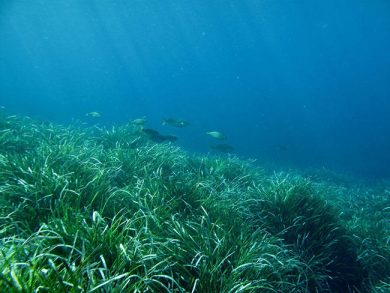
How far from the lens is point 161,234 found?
3652 mm

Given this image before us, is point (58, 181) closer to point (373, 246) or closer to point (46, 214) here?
point (46, 214)

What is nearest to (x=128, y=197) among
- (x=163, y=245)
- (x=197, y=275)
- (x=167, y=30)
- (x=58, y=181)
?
(x=58, y=181)

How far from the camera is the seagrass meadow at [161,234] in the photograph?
2.59 m

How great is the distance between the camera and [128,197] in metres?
4.53

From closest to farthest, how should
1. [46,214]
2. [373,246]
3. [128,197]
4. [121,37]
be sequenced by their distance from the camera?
[46,214] → [128,197] → [373,246] → [121,37]

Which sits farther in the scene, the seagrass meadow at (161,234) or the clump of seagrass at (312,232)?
the clump of seagrass at (312,232)

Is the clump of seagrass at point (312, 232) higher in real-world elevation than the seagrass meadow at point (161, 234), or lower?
lower

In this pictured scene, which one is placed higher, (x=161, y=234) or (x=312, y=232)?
(x=161, y=234)

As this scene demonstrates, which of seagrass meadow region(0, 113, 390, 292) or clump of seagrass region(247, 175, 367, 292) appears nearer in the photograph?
seagrass meadow region(0, 113, 390, 292)

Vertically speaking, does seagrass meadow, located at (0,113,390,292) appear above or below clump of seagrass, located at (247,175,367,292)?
above

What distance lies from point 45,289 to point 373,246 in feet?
17.1

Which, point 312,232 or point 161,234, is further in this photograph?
point 312,232

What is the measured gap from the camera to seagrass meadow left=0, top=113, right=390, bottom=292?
259cm

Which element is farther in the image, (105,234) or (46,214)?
(46,214)
